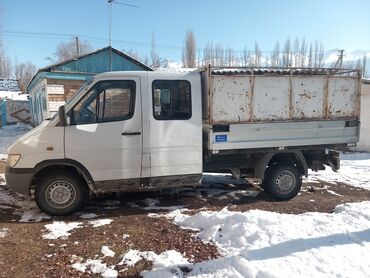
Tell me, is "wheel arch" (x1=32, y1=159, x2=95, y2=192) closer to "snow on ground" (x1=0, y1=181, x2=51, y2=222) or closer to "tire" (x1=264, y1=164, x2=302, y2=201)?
"snow on ground" (x1=0, y1=181, x2=51, y2=222)

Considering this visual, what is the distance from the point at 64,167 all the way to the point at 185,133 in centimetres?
222

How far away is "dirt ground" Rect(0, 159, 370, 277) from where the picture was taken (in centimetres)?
439

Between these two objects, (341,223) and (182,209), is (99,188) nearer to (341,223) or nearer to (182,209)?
(182,209)

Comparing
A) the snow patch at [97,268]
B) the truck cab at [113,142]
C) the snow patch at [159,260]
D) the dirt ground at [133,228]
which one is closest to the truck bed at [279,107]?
the truck cab at [113,142]

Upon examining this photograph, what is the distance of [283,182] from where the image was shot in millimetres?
7469

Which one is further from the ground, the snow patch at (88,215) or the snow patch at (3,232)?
the snow patch at (3,232)

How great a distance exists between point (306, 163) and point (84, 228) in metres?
4.64

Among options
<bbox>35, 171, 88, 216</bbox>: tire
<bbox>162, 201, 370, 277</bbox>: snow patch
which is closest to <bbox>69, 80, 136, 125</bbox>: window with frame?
<bbox>35, 171, 88, 216</bbox>: tire

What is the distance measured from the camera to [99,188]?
634 cm

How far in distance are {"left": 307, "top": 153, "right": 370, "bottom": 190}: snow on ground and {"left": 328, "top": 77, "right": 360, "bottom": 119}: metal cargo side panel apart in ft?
8.41

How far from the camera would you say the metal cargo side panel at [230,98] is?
263 inches

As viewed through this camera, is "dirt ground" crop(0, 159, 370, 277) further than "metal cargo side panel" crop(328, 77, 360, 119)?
No

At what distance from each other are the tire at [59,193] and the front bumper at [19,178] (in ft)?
0.69

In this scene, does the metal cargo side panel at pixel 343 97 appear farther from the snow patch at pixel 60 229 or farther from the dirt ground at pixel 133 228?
the snow patch at pixel 60 229
